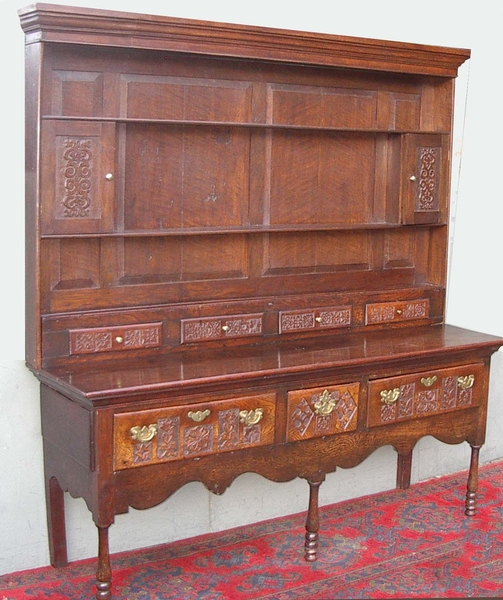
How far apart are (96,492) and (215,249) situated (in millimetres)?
1169

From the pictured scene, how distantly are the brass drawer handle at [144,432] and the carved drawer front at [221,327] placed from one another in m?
0.55

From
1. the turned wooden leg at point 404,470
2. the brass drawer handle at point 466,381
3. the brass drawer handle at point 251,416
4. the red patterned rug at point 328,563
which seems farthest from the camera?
the turned wooden leg at point 404,470

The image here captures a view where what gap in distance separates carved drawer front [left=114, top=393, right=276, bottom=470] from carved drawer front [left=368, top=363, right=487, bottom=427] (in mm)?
520

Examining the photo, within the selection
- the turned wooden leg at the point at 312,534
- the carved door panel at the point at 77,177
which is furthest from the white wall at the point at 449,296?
the turned wooden leg at the point at 312,534

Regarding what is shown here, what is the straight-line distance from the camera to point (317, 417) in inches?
137

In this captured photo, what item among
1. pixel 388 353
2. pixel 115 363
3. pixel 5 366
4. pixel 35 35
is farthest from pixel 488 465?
pixel 35 35

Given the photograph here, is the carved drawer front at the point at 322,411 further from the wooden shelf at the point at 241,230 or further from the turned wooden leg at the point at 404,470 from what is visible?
the turned wooden leg at the point at 404,470

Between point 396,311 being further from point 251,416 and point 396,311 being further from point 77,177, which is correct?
point 77,177

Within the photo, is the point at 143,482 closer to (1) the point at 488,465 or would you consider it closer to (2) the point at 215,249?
(2) the point at 215,249

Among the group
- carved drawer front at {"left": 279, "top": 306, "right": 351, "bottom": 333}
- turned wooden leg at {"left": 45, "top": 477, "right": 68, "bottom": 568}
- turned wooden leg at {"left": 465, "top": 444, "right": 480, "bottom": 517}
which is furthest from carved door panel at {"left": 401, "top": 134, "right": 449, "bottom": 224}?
turned wooden leg at {"left": 45, "top": 477, "right": 68, "bottom": 568}

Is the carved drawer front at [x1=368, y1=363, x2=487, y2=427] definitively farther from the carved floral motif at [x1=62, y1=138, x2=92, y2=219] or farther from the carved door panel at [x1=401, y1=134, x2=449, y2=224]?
the carved floral motif at [x1=62, y1=138, x2=92, y2=219]

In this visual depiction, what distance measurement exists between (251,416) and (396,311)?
43.4 inches

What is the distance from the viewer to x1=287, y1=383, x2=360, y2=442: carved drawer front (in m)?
3.41

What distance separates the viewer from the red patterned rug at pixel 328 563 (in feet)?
11.1
